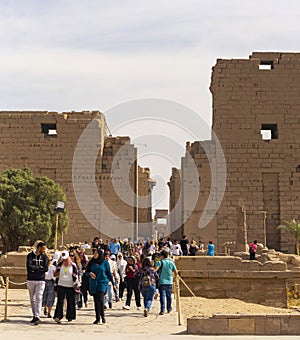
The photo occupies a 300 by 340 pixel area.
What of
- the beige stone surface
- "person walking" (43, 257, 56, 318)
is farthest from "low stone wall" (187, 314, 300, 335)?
the beige stone surface

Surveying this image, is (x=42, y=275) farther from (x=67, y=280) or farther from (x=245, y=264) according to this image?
(x=245, y=264)

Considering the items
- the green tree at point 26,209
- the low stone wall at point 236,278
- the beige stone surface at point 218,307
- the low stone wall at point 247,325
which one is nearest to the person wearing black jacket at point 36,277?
the low stone wall at point 247,325

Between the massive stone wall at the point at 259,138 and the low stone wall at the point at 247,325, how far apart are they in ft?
64.3

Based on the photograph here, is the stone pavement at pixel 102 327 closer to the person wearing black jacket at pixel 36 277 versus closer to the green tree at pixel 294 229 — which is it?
the person wearing black jacket at pixel 36 277

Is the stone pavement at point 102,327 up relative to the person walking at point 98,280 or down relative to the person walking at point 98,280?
down

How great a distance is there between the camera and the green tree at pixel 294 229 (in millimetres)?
27219

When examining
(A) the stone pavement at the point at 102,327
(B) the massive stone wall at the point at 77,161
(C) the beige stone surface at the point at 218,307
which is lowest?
(C) the beige stone surface at the point at 218,307

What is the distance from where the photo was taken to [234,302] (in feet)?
54.4

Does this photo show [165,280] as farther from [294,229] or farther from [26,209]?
[294,229]

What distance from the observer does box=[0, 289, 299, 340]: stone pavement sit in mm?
8906

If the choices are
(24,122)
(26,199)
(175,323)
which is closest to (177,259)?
(175,323)

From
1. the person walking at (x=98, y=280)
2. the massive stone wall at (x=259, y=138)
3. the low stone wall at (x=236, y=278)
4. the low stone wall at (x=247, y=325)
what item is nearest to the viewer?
the low stone wall at (x=247, y=325)

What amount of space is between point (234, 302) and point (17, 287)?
18.8 feet

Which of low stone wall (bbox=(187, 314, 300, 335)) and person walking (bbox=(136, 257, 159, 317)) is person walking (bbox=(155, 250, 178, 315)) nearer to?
person walking (bbox=(136, 257, 159, 317))
